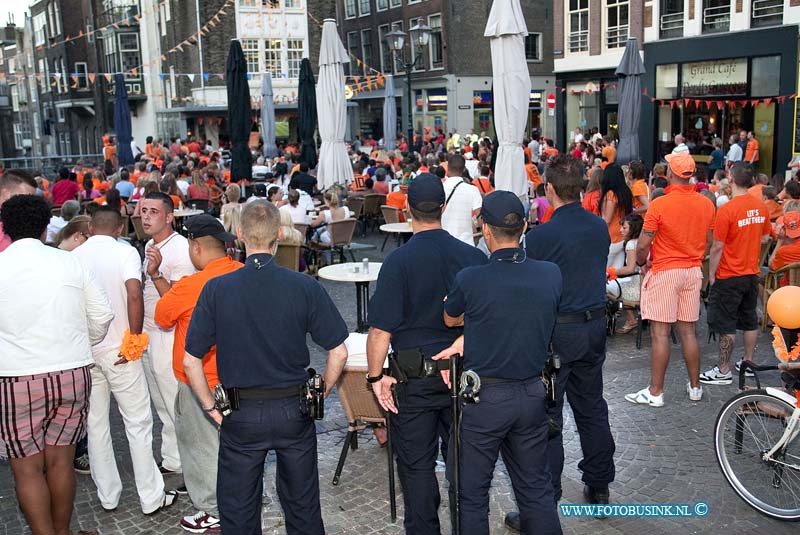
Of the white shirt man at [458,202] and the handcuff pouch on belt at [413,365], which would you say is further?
the white shirt man at [458,202]

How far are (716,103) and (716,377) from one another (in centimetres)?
1878

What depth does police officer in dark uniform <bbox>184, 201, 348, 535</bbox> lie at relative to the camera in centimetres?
326

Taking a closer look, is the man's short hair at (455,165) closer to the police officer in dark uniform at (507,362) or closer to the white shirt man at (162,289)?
the white shirt man at (162,289)

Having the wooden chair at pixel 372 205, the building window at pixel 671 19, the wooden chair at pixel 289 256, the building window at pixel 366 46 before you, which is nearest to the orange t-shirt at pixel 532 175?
the wooden chair at pixel 372 205

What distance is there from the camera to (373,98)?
41.0 metres

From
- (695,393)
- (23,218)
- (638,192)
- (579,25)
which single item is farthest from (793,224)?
(579,25)

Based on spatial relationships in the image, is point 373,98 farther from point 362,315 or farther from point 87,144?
point 362,315

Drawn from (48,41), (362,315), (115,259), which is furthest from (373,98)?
(115,259)

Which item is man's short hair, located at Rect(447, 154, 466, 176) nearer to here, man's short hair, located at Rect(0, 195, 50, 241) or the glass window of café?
man's short hair, located at Rect(0, 195, 50, 241)

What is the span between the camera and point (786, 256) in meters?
6.69

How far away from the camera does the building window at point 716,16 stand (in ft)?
71.5

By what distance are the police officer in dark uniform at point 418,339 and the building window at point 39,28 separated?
58.7m

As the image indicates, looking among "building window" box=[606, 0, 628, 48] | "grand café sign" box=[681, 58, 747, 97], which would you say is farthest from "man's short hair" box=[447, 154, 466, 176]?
"building window" box=[606, 0, 628, 48]

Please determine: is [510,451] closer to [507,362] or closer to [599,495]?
[507,362]
